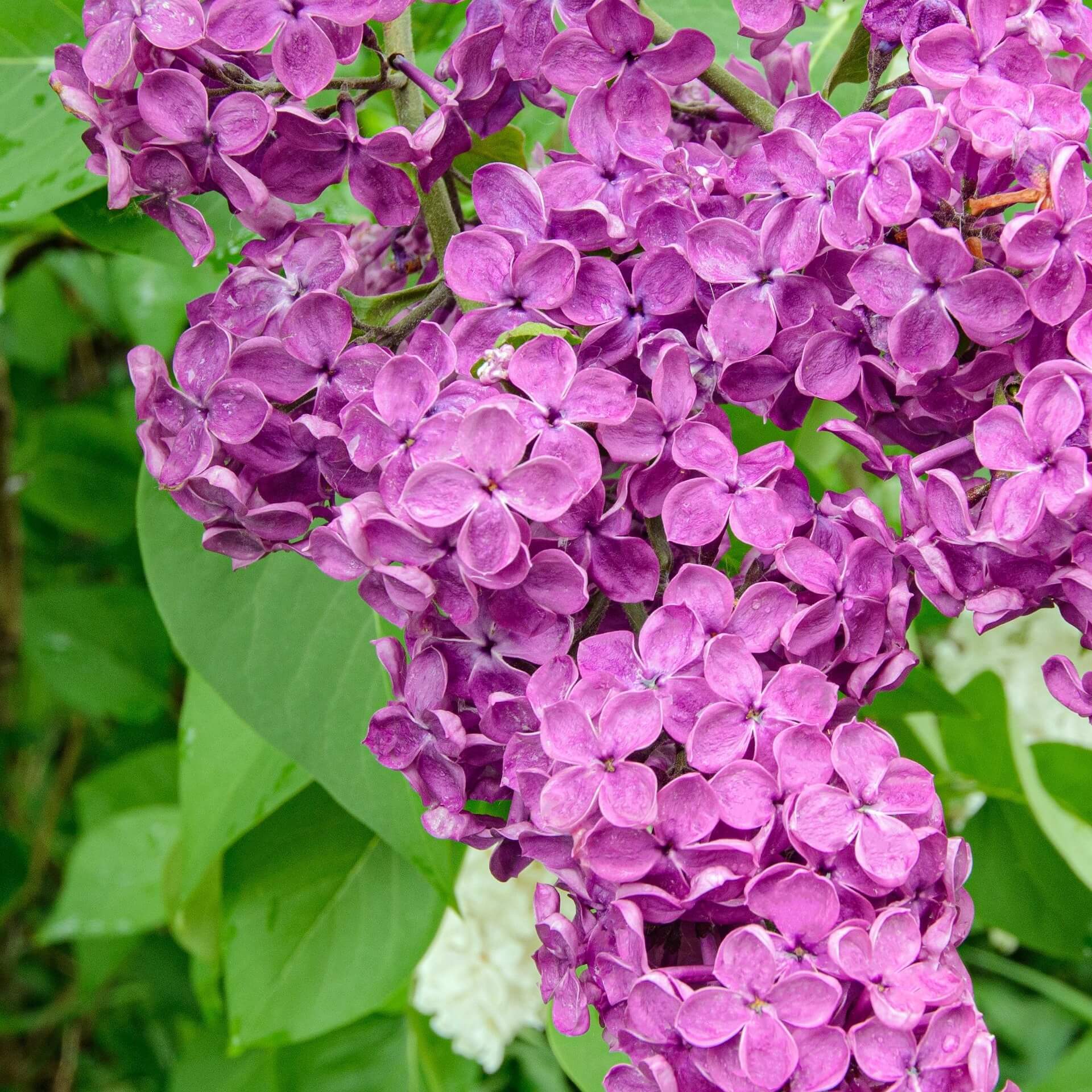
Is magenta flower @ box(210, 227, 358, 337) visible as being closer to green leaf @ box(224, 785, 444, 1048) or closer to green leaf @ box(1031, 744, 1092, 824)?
green leaf @ box(224, 785, 444, 1048)

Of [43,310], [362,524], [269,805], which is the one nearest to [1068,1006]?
[269,805]

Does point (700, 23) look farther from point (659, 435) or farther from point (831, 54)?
point (659, 435)

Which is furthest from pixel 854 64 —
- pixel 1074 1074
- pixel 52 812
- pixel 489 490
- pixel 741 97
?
pixel 52 812

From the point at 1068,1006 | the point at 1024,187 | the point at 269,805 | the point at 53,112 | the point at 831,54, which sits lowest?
the point at 1068,1006

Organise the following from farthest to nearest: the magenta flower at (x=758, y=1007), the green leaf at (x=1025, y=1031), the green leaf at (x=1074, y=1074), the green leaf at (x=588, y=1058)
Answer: the green leaf at (x=1025, y=1031)
the green leaf at (x=1074, y=1074)
the green leaf at (x=588, y=1058)
the magenta flower at (x=758, y=1007)

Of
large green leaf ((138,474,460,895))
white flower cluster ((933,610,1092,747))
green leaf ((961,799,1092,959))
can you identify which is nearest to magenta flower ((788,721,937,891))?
large green leaf ((138,474,460,895))

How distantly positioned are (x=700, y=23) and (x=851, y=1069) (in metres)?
0.57

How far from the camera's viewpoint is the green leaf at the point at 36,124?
69cm

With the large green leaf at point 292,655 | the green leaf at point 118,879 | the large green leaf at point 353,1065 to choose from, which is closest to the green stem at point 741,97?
the large green leaf at point 292,655

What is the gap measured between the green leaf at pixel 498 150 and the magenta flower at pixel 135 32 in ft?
0.42

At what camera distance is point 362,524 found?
1.25ft

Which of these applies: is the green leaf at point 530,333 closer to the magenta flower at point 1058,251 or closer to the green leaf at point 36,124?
the magenta flower at point 1058,251

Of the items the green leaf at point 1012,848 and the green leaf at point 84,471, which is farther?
the green leaf at point 84,471

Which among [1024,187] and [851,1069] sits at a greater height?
[1024,187]
